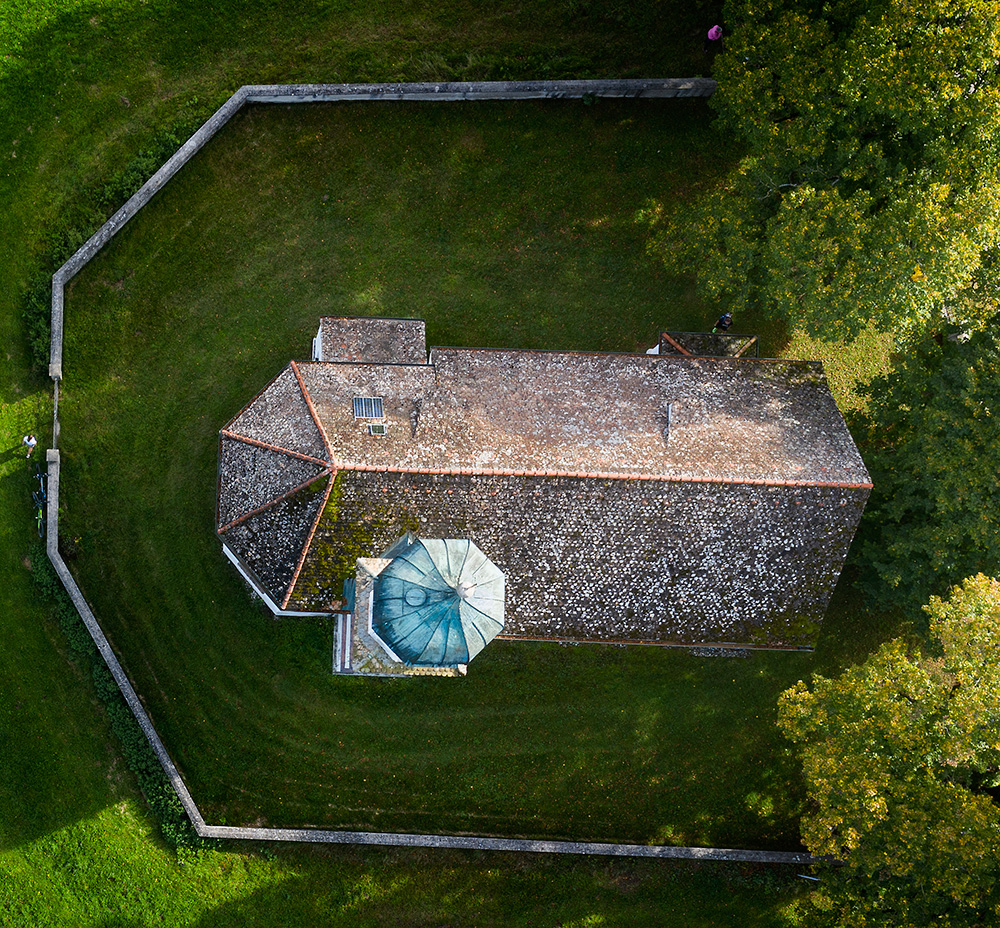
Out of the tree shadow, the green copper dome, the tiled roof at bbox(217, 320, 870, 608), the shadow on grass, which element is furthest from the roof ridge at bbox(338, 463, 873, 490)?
the shadow on grass

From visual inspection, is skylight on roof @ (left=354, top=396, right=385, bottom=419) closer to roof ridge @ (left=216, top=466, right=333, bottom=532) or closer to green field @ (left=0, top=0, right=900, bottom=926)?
roof ridge @ (left=216, top=466, right=333, bottom=532)

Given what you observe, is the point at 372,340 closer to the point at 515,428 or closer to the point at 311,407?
the point at 311,407

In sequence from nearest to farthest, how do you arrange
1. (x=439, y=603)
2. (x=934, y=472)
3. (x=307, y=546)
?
(x=439, y=603), (x=307, y=546), (x=934, y=472)

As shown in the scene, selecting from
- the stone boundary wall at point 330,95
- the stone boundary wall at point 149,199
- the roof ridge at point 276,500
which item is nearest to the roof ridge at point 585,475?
the roof ridge at point 276,500

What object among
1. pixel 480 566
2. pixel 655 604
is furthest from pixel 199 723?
pixel 655 604

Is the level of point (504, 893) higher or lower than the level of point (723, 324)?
lower

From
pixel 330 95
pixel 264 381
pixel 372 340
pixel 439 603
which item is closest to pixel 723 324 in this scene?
pixel 372 340

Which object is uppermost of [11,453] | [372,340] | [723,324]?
[723,324]
